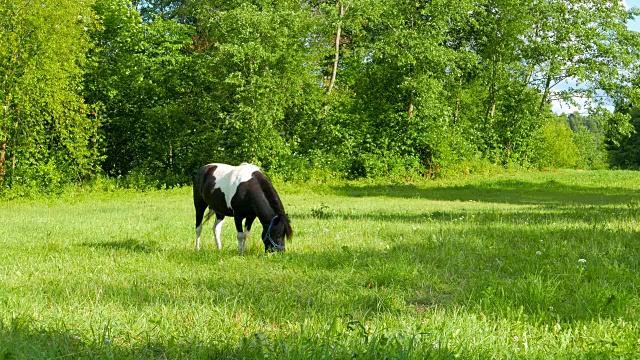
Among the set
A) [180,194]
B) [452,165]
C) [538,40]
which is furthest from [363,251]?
[538,40]

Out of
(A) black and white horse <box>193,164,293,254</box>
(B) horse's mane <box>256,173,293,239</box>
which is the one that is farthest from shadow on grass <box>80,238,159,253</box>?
(B) horse's mane <box>256,173,293,239</box>

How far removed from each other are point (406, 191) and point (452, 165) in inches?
327

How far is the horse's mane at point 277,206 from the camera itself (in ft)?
27.5

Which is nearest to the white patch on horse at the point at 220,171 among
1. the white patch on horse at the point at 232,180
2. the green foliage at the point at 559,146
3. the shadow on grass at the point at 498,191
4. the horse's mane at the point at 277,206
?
the white patch on horse at the point at 232,180

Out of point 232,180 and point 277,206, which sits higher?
point 232,180

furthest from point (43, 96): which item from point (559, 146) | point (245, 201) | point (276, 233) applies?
point (559, 146)

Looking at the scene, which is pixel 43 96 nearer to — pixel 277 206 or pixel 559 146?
pixel 277 206

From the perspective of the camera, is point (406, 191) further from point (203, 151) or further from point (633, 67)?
point (633, 67)

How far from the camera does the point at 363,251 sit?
8.03 m

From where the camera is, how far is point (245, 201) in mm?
8844

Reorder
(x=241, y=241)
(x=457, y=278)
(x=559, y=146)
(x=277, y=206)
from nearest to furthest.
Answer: (x=457, y=278) < (x=241, y=241) < (x=277, y=206) < (x=559, y=146)

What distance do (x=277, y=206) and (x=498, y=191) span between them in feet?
68.8

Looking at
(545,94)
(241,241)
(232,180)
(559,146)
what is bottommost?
(241,241)

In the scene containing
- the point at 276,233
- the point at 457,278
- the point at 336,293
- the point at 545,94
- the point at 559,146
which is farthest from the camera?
the point at 559,146
